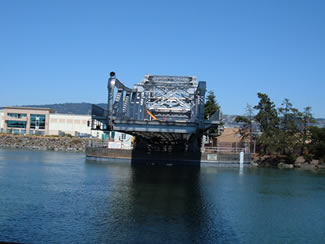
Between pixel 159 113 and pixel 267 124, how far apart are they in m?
28.9

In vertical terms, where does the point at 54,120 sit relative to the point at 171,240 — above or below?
above

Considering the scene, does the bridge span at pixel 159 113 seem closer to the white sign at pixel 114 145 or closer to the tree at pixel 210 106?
the white sign at pixel 114 145

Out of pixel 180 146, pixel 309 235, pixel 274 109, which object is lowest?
pixel 309 235

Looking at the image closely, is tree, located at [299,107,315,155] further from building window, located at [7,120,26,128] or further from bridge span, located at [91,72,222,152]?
building window, located at [7,120,26,128]

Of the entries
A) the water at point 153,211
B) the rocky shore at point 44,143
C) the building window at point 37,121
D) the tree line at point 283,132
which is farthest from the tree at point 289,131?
the building window at point 37,121

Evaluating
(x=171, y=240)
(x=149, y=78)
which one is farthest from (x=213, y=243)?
(x=149, y=78)

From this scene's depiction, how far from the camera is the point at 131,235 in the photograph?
65.9 ft

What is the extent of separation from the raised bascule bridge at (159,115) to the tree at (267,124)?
13518 millimetres

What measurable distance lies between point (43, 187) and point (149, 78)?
27749 mm

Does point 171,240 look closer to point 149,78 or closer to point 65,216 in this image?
point 65,216

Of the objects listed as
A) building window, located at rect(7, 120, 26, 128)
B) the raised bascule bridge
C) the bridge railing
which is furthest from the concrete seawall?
building window, located at rect(7, 120, 26, 128)

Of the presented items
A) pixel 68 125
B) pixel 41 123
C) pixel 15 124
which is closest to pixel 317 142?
pixel 68 125

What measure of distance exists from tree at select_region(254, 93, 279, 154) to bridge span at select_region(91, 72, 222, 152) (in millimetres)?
14108

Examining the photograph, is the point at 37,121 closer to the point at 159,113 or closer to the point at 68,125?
the point at 68,125
